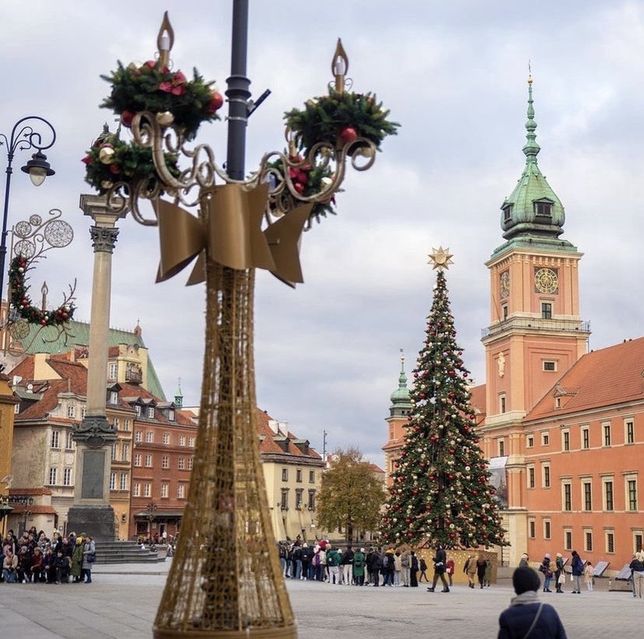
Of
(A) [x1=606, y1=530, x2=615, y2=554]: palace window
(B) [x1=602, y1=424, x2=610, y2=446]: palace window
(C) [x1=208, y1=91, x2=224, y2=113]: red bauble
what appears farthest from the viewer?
(B) [x1=602, y1=424, x2=610, y2=446]: palace window

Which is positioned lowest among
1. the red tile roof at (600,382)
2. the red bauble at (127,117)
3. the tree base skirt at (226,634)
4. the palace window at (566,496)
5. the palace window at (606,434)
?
the tree base skirt at (226,634)

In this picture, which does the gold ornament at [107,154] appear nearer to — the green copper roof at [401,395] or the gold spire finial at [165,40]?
the gold spire finial at [165,40]

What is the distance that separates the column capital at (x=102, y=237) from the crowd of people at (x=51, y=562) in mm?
10860

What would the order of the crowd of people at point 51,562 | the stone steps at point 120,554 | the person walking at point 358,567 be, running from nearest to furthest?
the crowd of people at point 51,562
the person walking at point 358,567
the stone steps at point 120,554

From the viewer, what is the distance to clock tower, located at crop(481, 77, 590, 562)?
237 feet

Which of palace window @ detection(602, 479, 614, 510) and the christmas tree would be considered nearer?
the christmas tree

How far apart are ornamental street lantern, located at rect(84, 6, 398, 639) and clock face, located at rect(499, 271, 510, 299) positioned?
68606mm

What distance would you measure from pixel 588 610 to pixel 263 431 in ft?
234

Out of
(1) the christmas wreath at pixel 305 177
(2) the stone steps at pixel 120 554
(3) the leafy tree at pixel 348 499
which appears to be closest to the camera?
(1) the christmas wreath at pixel 305 177

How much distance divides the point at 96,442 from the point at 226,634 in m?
26.7

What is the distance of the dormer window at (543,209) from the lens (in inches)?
3044

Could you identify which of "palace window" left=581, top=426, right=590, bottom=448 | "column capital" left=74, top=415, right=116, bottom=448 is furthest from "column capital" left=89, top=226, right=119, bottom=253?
"palace window" left=581, top=426, right=590, bottom=448

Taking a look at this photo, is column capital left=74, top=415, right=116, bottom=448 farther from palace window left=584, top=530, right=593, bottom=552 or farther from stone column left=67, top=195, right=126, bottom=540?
palace window left=584, top=530, right=593, bottom=552

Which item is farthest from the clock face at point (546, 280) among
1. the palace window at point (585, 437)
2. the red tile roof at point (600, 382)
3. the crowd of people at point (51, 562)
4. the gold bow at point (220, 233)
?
the gold bow at point (220, 233)
